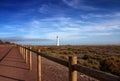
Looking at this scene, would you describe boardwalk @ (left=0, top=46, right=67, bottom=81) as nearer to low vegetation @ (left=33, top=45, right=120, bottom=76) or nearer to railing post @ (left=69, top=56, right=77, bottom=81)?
railing post @ (left=69, top=56, right=77, bottom=81)

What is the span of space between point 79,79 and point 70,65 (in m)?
7.15

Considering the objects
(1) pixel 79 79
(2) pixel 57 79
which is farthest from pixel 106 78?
(1) pixel 79 79

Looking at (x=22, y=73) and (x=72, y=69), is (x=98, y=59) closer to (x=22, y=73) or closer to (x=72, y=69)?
(x=22, y=73)

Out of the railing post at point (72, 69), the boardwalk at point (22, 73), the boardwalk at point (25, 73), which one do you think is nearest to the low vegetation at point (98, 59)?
the boardwalk at point (25, 73)

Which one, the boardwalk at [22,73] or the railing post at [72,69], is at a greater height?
the railing post at [72,69]

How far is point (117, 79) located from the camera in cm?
293

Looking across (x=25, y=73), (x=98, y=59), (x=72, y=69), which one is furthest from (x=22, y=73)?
(x=98, y=59)

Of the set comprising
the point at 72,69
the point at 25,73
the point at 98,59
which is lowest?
the point at 98,59

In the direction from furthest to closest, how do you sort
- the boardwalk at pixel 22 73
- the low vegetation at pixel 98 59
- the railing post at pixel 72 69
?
1. the low vegetation at pixel 98 59
2. the boardwalk at pixel 22 73
3. the railing post at pixel 72 69

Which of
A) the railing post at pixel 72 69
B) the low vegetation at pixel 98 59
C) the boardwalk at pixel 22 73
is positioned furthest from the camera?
the low vegetation at pixel 98 59

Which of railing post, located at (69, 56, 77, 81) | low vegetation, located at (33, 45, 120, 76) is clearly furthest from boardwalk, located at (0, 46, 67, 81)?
low vegetation, located at (33, 45, 120, 76)

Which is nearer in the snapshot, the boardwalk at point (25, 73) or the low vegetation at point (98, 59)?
the boardwalk at point (25, 73)

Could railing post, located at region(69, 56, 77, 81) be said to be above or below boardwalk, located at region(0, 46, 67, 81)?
above

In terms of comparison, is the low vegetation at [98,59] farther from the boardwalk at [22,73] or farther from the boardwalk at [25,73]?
the boardwalk at [22,73]
